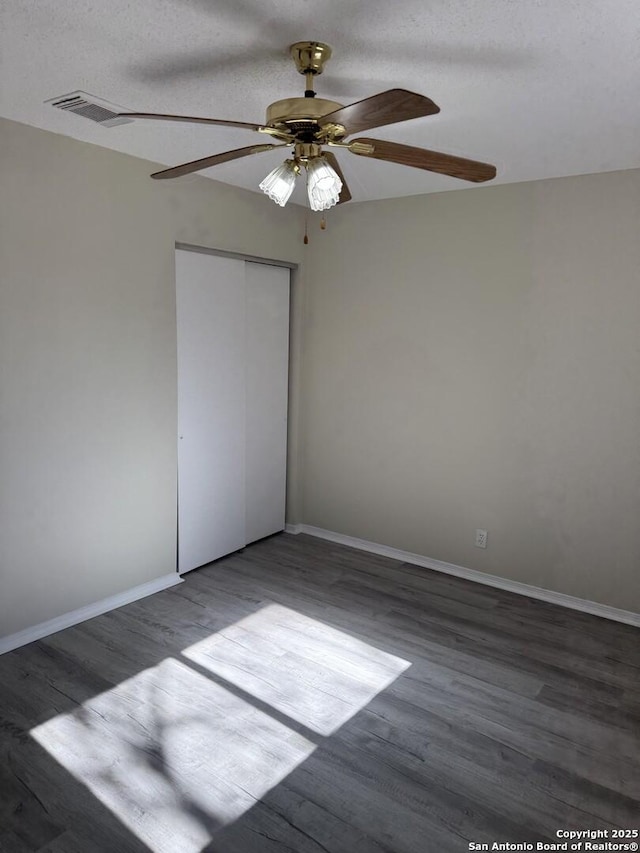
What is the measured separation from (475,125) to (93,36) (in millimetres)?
1554

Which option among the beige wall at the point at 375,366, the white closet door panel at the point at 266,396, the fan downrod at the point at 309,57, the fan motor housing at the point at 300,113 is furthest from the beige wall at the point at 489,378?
the fan motor housing at the point at 300,113

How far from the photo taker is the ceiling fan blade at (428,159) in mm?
1872

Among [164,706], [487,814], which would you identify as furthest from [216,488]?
[487,814]

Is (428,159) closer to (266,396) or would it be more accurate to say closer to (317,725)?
(317,725)

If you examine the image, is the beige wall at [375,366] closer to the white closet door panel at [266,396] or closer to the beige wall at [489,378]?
the beige wall at [489,378]

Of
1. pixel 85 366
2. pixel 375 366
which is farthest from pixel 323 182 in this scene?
pixel 375 366

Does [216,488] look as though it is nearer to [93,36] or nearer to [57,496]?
[57,496]

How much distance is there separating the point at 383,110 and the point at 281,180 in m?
0.57

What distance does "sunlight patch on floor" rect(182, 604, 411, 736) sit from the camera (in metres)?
2.62

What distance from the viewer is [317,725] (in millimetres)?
2486

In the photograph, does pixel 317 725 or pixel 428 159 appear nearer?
pixel 428 159

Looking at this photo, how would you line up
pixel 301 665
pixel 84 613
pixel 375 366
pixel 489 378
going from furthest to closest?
pixel 375 366 < pixel 489 378 < pixel 84 613 < pixel 301 665

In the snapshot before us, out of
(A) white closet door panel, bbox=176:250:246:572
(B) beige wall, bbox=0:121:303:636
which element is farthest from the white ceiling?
(A) white closet door panel, bbox=176:250:246:572

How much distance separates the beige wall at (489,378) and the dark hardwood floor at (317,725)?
486 millimetres
